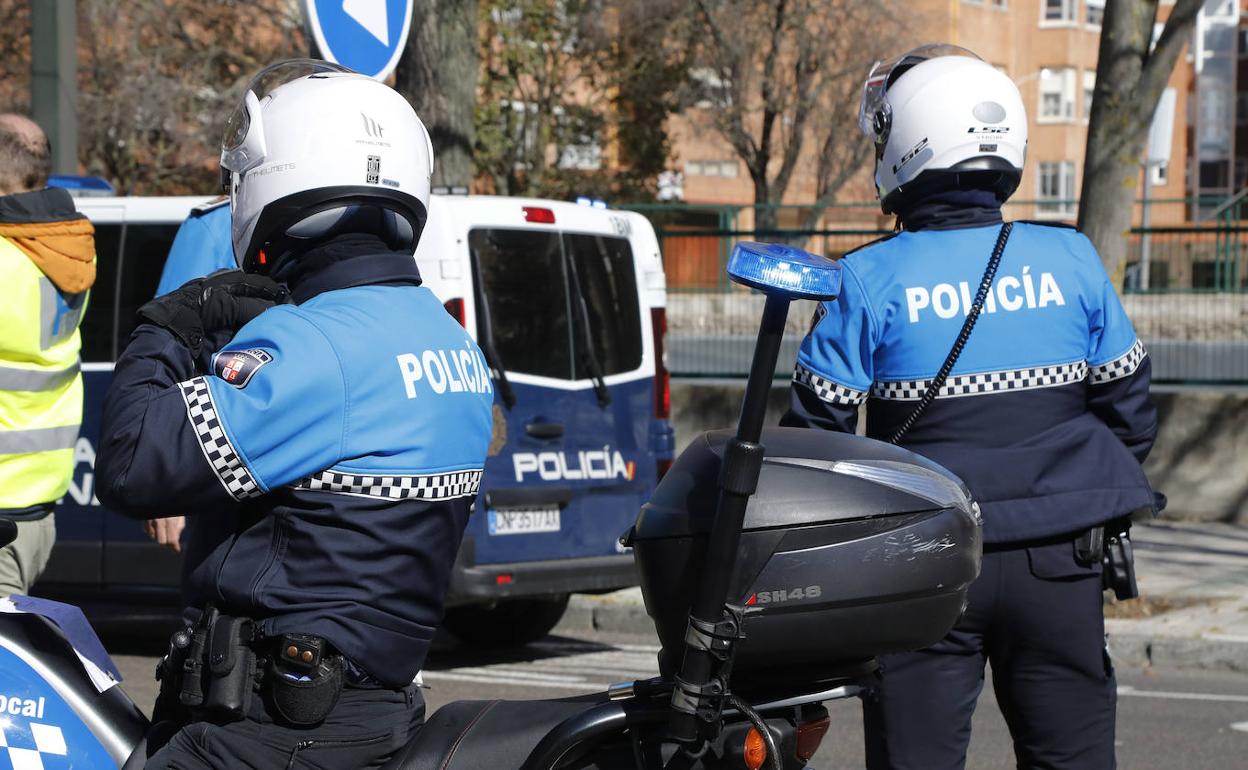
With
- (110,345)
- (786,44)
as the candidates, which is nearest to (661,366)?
(110,345)

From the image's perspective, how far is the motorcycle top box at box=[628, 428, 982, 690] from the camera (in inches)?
88.7

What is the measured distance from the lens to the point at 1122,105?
30.1 ft

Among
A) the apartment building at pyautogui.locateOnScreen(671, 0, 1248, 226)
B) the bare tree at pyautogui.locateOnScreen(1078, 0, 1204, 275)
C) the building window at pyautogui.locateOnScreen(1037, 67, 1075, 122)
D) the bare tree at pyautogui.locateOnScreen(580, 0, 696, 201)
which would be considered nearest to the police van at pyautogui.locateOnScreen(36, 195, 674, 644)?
the bare tree at pyautogui.locateOnScreen(1078, 0, 1204, 275)

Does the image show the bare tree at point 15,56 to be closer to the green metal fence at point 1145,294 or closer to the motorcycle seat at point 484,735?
the green metal fence at point 1145,294

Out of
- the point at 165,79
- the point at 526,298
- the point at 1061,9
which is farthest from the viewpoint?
the point at 1061,9

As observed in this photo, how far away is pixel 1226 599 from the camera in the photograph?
29.2ft

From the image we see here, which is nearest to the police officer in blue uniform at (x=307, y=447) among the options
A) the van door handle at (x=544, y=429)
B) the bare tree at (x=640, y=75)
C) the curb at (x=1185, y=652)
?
the van door handle at (x=544, y=429)

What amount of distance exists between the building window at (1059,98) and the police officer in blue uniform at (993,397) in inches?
2029

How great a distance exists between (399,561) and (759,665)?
1.71ft

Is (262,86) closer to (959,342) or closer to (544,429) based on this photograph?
(959,342)

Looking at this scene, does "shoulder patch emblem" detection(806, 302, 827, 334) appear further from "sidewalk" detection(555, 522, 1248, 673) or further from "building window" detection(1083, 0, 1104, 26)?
"building window" detection(1083, 0, 1104, 26)

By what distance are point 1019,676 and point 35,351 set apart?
269cm

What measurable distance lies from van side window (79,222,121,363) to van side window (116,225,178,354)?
4 cm

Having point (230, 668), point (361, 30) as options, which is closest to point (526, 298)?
point (361, 30)
